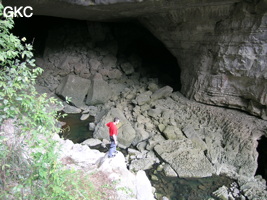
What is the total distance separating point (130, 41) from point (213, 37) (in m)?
5.92

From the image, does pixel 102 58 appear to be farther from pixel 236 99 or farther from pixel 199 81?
pixel 236 99

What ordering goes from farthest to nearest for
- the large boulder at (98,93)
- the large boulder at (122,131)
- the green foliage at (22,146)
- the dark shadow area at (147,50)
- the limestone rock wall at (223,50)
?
the dark shadow area at (147,50)
the large boulder at (98,93)
the large boulder at (122,131)
the limestone rock wall at (223,50)
the green foliage at (22,146)

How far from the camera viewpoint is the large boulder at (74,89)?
9.16m

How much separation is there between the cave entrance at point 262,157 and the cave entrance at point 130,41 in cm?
514

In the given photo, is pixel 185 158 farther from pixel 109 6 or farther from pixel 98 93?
pixel 109 6

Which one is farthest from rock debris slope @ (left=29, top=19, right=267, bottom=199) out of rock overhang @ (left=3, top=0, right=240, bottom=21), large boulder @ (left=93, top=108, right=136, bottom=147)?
rock overhang @ (left=3, top=0, right=240, bottom=21)

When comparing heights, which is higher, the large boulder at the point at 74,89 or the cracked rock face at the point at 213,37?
the cracked rock face at the point at 213,37

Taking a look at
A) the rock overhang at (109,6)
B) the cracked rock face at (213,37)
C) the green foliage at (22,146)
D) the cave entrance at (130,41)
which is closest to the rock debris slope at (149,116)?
the cave entrance at (130,41)

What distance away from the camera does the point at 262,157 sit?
243 inches

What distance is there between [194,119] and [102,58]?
5888mm

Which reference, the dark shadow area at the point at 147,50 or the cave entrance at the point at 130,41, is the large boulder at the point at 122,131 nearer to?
the dark shadow area at the point at 147,50

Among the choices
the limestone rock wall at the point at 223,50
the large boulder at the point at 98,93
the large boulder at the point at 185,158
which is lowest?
the large boulder at the point at 185,158

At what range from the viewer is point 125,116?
8070 millimetres

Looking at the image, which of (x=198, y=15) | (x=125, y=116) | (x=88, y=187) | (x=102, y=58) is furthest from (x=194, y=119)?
(x=102, y=58)
